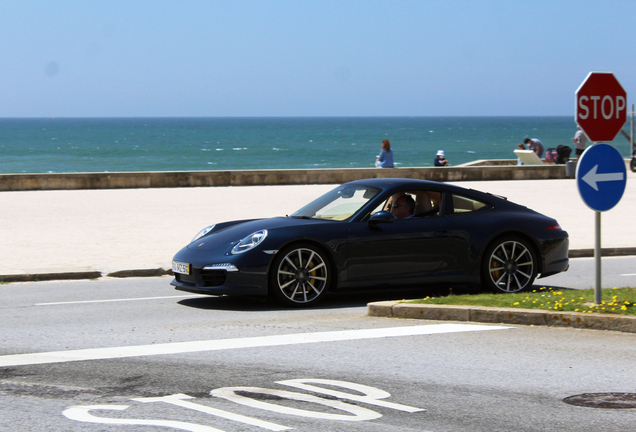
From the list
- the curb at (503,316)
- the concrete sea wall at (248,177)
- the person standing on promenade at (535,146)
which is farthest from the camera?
the person standing on promenade at (535,146)

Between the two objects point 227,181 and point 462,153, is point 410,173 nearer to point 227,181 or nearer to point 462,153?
point 227,181

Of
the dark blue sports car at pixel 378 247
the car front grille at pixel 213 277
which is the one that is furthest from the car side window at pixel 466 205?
the car front grille at pixel 213 277

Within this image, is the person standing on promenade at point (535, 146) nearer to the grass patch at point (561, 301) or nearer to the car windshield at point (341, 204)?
the car windshield at point (341, 204)

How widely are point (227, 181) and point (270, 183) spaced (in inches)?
56.7

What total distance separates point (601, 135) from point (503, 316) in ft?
6.11

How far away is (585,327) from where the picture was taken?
738cm

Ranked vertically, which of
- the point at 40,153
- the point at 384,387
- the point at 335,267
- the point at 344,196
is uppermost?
the point at 40,153

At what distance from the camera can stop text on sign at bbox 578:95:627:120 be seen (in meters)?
7.41

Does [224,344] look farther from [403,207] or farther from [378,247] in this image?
[403,207]

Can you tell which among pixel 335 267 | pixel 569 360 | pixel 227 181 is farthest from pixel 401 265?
pixel 227 181

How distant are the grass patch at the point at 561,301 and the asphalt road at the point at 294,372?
0.39 metres

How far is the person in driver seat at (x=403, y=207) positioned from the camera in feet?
30.0

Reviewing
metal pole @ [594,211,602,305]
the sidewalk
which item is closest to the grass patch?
metal pole @ [594,211,602,305]

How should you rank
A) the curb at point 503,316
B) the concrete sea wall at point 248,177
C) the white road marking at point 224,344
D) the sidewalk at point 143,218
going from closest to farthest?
1. the white road marking at point 224,344
2. the curb at point 503,316
3. the sidewalk at point 143,218
4. the concrete sea wall at point 248,177
